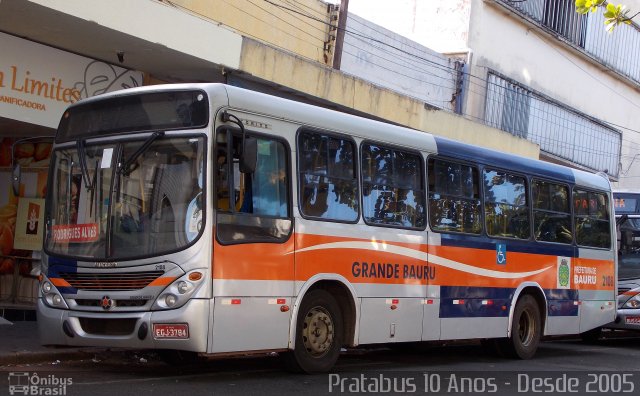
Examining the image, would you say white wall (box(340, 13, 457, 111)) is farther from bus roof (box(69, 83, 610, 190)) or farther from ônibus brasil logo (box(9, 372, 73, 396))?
ônibus brasil logo (box(9, 372, 73, 396))

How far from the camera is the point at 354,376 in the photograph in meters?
10.3

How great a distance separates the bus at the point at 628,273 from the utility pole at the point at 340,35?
6.49 metres

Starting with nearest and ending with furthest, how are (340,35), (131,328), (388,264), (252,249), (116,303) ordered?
(131,328) → (116,303) → (252,249) → (388,264) → (340,35)

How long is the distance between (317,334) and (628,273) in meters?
9.21

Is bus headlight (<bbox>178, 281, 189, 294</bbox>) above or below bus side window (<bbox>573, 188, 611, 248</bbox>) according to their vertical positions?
below

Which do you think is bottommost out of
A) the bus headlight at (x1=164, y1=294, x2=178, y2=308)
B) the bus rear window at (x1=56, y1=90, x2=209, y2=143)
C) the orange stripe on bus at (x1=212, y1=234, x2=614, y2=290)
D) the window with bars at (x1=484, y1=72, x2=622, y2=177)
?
the bus headlight at (x1=164, y1=294, x2=178, y2=308)

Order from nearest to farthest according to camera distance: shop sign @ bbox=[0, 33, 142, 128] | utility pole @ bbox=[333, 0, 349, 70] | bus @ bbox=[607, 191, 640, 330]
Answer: shop sign @ bbox=[0, 33, 142, 128] < bus @ bbox=[607, 191, 640, 330] < utility pole @ bbox=[333, 0, 349, 70]

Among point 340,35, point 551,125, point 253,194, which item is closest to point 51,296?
point 253,194

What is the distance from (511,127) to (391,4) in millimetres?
5182

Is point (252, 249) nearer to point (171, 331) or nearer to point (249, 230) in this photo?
point (249, 230)

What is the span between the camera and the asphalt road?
887 cm

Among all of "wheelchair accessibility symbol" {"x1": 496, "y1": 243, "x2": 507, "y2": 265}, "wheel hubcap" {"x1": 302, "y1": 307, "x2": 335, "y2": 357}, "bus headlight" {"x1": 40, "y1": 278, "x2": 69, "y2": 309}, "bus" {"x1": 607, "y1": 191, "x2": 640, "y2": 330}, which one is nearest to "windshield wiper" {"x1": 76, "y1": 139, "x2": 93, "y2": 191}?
"bus headlight" {"x1": 40, "y1": 278, "x2": 69, "y2": 309}

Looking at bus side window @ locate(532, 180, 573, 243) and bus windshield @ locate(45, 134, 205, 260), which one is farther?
bus side window @ locate(532, 180, 573, 243)

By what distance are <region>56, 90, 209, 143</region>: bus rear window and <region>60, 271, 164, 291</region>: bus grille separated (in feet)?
4.91
